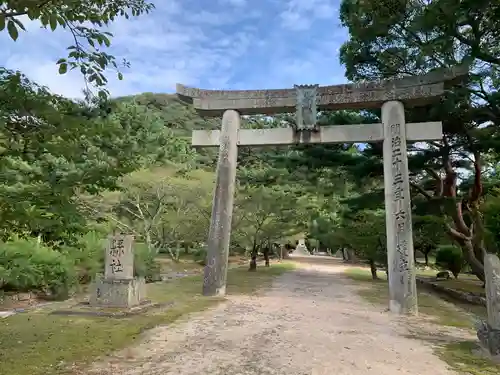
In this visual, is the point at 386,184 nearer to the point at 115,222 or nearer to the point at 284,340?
the point at 284,340

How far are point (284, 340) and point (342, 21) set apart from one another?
10.5m

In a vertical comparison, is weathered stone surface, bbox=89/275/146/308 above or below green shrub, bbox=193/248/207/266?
below

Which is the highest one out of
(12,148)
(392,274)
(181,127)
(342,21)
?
(181,127)

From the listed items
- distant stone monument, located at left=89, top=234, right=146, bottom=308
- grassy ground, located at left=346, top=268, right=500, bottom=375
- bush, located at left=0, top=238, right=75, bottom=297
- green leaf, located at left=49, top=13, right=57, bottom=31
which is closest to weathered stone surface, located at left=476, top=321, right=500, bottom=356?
grassy ground, located at left=346, top=268, right=500, bottom=375

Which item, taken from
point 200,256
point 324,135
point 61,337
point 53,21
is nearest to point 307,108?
point 324,135

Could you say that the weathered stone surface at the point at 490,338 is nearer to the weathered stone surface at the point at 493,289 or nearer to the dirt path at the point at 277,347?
the weathered stone surface at the point at 493,289

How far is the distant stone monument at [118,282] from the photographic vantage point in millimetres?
8555

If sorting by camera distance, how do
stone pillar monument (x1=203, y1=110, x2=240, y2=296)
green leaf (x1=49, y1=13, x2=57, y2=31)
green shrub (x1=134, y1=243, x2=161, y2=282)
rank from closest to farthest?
1. green leaf (x1=49, y1=13, x2=57, y2=31)
2. stone pillar monument (x1=203, y1=110, x2=240, y2=296)
3. green shrub (x1=134, y1=243, x2=161, y2=282)

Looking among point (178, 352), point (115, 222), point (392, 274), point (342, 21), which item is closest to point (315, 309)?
point (392, 274)

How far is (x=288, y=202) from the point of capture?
20.2m

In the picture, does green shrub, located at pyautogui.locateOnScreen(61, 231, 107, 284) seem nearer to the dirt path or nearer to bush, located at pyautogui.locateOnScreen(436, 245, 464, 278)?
the dirt path

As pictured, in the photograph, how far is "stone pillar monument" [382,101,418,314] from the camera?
9.31 m

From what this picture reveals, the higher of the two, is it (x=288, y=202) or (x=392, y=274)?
(x=288, y=202)

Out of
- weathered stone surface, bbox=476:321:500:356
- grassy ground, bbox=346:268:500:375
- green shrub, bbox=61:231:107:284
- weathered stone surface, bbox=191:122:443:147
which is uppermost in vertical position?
weathered stone surface, bbox=191:122:443:147
